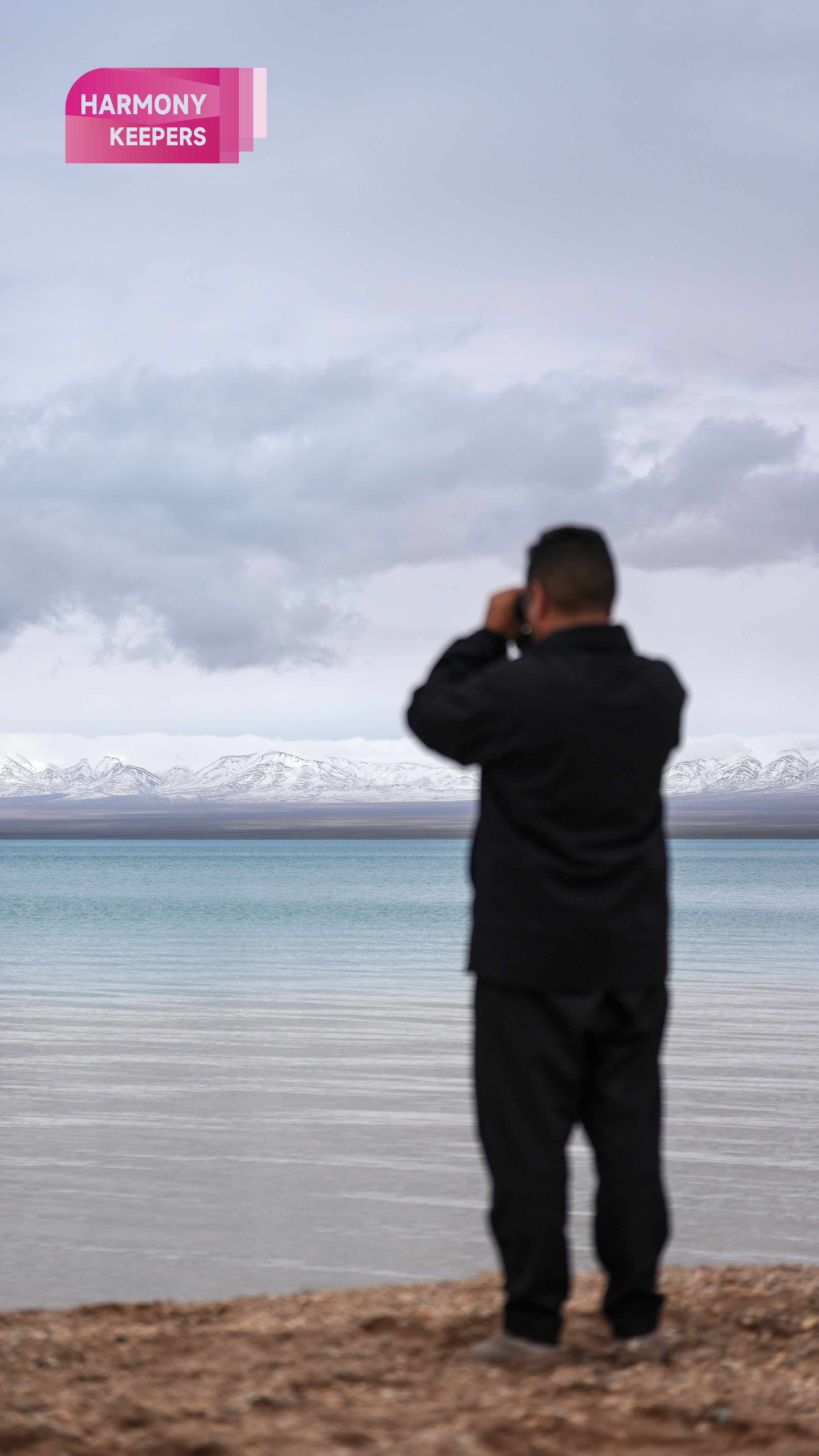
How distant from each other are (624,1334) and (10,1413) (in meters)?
1.49

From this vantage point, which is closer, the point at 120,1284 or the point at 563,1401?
the point at 563,1401

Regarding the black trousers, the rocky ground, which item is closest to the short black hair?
the black trousers

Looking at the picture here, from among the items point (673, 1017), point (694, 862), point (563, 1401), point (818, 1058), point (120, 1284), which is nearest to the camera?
point (563, 1401)

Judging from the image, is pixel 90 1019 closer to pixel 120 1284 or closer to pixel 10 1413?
pixel 120 1284

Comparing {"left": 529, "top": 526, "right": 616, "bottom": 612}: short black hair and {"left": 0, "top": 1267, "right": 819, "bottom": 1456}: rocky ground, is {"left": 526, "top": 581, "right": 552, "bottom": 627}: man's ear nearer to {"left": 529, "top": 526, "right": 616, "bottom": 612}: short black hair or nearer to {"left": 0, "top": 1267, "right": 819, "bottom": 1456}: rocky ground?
{"left": 529, "top": 526, "right": 616, "bottom": 612}: short black hair

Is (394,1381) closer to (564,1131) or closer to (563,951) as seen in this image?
(564,1131)

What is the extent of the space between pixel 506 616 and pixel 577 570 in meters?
0.24

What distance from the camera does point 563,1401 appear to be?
2.86m

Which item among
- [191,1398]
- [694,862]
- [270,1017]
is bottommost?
[694,862]

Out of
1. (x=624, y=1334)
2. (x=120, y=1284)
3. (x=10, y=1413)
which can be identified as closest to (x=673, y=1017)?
(x=120, y=1284)

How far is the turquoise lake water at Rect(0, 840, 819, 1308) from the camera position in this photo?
4.88 m

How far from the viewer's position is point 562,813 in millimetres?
3184

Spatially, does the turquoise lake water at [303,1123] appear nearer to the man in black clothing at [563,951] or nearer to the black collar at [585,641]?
the man in black clothing at [563,951]

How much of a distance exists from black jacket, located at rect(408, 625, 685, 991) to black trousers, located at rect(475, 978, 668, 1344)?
0.30 ft
